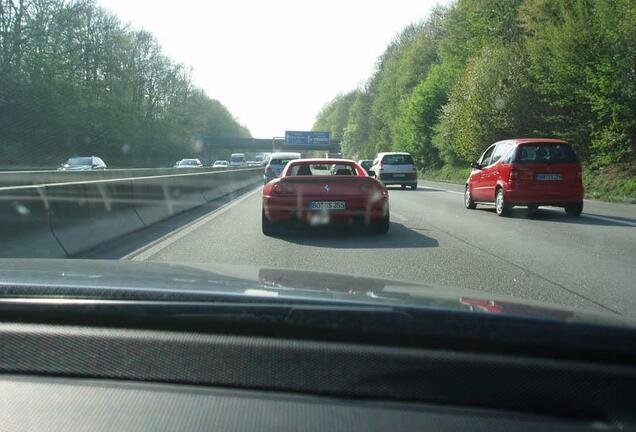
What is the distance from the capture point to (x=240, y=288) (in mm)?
2791

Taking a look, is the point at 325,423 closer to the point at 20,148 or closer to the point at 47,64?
the point at 20,148

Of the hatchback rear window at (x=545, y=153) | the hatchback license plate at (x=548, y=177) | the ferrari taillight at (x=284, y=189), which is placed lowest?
the ferrari taillight at (x=284, y=189)

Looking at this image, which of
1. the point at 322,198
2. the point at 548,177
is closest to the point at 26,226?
the point at 322,198

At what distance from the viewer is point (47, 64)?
53.6m

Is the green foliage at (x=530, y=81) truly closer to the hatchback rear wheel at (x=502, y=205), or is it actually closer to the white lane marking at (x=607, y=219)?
the white lane marking at (x=607, y=219)

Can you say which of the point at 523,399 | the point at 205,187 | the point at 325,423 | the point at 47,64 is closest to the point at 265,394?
the point at 325,423

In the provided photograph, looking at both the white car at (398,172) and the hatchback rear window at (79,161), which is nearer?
the white car at (398,172)

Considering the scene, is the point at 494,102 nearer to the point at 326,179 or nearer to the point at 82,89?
the point at 326,179

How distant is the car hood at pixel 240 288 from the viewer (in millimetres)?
2527

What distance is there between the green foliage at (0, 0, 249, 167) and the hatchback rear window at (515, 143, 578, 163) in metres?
40.8

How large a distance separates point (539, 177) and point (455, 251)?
20.5 feet

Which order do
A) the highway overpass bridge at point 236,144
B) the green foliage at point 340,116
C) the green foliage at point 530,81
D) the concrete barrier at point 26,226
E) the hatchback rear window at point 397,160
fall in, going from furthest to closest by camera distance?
the green foliage at point 340,116 → the highway overpass bridge at point 236,144 → the hatchback rear window at point 397,160 → the green foliage at point 530,81 → the concrete barrier at point 26,226

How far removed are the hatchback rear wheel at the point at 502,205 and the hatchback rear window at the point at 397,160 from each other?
17.3m

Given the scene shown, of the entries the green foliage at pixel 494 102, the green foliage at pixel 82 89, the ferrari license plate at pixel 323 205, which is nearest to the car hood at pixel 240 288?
the ferrari license plate at pixel 323 205
